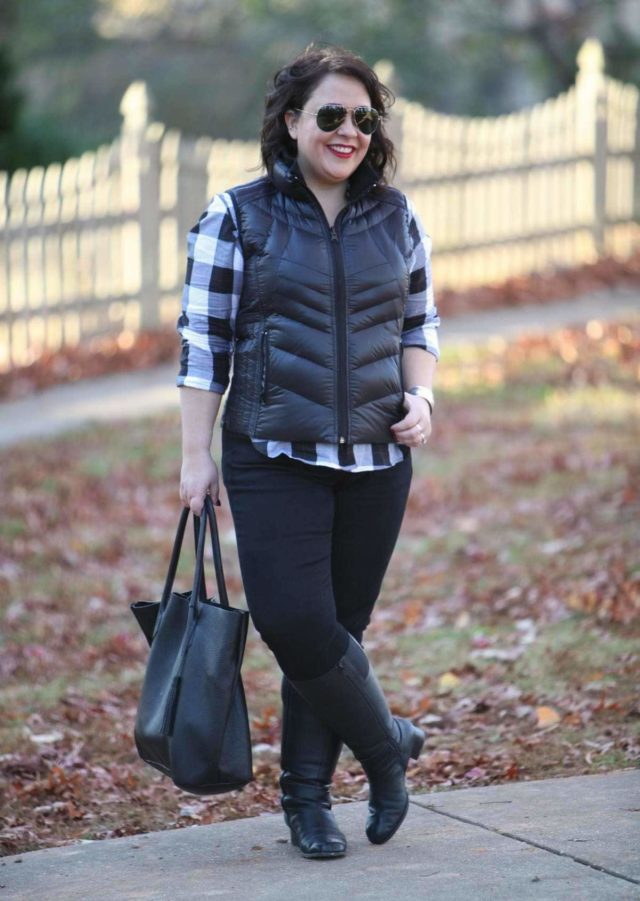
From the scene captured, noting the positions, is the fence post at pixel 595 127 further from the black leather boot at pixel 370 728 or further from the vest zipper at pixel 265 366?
the vest zipper at pixel 265 366

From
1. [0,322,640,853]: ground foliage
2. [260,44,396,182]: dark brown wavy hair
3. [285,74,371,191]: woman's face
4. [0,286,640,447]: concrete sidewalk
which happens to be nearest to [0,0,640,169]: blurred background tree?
[0,286,640,447]: concrete sidewalk

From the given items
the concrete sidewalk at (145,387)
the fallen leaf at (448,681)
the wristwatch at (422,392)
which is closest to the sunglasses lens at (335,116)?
the wristwatch at (422,392)

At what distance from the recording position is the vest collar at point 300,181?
348cm

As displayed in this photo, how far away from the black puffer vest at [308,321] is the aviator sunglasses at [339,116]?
0.13 meters

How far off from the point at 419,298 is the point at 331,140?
486 mm

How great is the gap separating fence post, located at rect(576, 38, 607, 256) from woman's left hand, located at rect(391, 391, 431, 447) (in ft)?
39.0

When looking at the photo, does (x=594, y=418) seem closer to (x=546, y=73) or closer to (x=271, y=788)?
(x=271, y=788)

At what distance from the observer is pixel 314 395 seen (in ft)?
11.2

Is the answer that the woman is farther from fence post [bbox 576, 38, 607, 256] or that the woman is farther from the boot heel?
fence post [bbox 576, 38, 607, 256]

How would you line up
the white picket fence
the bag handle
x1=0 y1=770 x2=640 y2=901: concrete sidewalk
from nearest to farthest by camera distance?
x1=0 y1=770 x2=640 y2=901: concrete sidewalk < the bag handle < the white picket fence

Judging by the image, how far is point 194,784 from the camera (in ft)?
11.0

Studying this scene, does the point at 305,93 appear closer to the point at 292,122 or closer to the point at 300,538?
the point at 292,122

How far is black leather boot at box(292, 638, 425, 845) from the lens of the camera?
138 inches

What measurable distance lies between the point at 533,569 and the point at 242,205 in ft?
12.1
